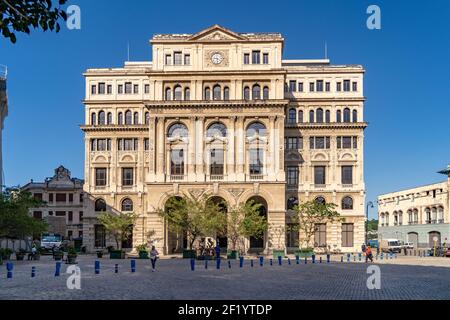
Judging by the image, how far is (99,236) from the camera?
255 ft

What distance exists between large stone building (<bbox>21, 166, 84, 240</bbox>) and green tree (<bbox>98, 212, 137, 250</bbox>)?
32940mm

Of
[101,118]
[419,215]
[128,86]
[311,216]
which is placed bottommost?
[419,215]

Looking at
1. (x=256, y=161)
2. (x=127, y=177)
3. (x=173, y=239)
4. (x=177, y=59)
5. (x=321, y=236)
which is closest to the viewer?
(x=256, y=161)

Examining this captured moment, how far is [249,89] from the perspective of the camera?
6894 cm

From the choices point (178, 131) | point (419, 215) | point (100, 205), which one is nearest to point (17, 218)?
point (178, 131)

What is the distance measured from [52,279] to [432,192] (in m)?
74.8

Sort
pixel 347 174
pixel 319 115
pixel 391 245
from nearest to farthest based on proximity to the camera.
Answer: pixel 347 174
pixel 319 115
pixel 391 245

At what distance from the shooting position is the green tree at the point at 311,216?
6719 centimetres

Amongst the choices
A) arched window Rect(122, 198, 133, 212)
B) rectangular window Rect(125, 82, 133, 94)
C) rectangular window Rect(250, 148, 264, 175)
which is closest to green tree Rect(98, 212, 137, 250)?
arched window Rect(122, 198, 133, 212)

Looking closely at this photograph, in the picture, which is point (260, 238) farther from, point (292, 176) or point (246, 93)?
point (246, 93)

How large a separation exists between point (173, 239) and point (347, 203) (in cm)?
2288

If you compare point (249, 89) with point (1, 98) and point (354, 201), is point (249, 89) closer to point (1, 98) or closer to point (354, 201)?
point (354, 201)

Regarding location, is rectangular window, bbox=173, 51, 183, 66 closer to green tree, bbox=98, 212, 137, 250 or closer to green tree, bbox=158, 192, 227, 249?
green tree, bbox=158, 192, 227, 249
